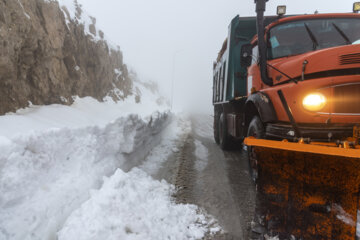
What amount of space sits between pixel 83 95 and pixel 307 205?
14051 millimetres

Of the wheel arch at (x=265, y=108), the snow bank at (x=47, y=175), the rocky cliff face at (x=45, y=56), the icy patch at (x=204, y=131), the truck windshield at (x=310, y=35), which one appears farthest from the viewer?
the icy patch at (x=204, y=131)

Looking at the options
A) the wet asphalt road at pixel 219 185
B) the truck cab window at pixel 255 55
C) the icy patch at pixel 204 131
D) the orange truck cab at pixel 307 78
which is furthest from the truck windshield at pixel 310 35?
the icy patch at pixel 204 131

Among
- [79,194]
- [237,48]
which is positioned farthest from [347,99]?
[237,48]

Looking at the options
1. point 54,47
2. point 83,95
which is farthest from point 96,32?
point 54,47

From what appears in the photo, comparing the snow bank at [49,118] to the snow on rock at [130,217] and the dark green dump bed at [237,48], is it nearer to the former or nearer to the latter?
the snow on rock at [130,217]

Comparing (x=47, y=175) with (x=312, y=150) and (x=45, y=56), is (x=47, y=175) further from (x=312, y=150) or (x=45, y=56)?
(x=45, y=56)

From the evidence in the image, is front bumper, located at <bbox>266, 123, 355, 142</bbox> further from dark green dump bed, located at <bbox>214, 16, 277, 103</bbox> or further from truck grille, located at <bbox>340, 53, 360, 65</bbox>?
dark green dump bed, located at <bbox>214, 16, 277, 103</bbox>

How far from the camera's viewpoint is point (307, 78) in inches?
102

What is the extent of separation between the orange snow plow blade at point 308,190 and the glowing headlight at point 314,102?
1.45ft

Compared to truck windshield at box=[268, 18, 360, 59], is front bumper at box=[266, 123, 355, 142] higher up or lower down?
lower down

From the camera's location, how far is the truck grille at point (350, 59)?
2176 mm

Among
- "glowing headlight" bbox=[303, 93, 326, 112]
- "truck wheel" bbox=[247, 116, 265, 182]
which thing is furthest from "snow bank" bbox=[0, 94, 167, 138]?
"glowing headlight" bbox=[303, 93, 326, 112]

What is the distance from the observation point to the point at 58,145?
2.94 metres

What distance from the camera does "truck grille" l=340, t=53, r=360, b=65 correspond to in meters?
2.18
